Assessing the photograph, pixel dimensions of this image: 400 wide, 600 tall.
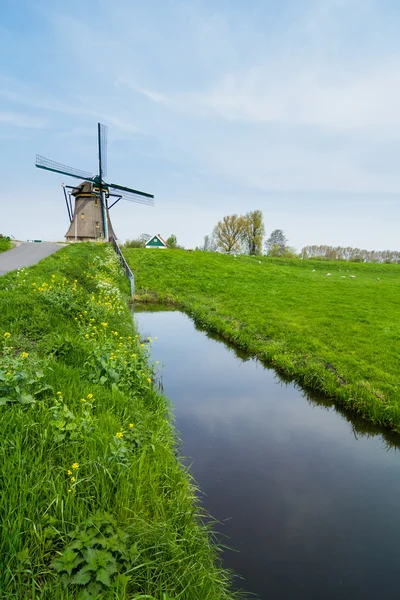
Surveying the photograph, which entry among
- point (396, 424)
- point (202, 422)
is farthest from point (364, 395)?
point (202, 422)

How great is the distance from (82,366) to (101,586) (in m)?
3.52

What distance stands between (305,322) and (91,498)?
11.5 m

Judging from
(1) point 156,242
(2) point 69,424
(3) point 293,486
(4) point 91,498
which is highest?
(1) point 156,242

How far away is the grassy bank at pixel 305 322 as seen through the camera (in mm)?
7648

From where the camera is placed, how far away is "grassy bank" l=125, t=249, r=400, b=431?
7.65 m

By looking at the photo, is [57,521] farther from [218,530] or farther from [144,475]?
[218,530]

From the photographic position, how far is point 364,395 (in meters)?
7.05

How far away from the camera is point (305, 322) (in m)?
13.0

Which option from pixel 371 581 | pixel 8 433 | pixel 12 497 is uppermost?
pixel 8 433

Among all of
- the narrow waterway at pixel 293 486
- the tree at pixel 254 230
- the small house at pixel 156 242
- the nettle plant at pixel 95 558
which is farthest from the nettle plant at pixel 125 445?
the tree at pixel 254 230

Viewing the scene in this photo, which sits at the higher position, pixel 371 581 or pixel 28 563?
pixel 28 563

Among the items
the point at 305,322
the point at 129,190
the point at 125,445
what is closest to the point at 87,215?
the point at 129,190

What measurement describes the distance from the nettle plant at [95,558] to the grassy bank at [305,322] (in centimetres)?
592

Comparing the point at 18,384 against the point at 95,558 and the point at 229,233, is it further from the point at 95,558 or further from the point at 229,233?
the point at 229,233
